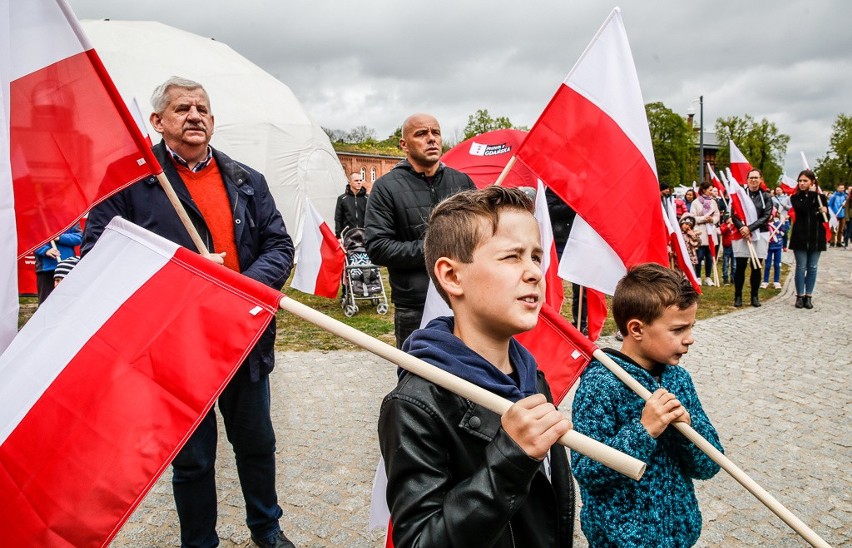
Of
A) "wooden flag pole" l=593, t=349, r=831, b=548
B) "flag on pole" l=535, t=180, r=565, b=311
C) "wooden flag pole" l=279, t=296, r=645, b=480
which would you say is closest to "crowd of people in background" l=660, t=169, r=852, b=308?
"flag on pole" l=535, t=180, r=565, b=311

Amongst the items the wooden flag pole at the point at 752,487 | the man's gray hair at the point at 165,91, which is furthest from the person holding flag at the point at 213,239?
the wooden flag pole at the point at 752,487

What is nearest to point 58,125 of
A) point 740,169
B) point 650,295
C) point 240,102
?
point 650,295

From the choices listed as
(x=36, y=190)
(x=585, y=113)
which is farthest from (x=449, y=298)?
(x=585, y=113)

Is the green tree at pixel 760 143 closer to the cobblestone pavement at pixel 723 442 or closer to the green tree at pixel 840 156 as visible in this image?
the green tree at pixel 840 156

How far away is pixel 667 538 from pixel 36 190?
2.50 meters

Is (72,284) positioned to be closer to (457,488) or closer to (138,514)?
(457,488)

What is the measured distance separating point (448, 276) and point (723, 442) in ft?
13.3

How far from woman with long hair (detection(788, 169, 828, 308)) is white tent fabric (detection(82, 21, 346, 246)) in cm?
1340

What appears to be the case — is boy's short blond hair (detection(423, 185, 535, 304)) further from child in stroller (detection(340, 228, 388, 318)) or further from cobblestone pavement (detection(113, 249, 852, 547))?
child in stroller (detection(340, 228, 388, 318))

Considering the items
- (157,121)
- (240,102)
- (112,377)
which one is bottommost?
(112,377)

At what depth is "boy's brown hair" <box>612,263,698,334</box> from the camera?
7.60 feet

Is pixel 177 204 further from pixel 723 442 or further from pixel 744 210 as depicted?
pixel 744 210

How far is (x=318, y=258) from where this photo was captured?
9180 mm

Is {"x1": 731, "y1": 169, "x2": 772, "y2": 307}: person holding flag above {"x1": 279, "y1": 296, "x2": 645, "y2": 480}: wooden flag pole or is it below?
below
